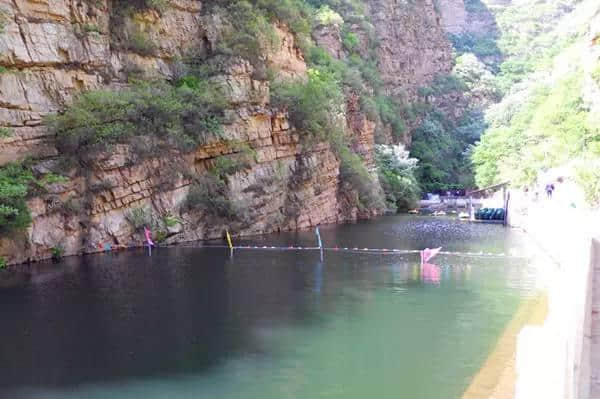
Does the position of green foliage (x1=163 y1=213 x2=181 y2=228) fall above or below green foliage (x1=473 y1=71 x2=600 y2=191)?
below

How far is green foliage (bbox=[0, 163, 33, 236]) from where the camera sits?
23.6 metres

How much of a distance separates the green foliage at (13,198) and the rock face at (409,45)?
202 feet

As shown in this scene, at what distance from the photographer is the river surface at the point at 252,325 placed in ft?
39.4

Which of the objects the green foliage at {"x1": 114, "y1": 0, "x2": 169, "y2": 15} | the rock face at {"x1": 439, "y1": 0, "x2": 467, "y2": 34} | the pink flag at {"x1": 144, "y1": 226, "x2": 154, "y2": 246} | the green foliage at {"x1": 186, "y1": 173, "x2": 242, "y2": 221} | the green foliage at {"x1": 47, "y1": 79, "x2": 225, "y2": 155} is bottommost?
the pink flag at {"x1": 144, "y1": 226, "x2": 154, "y2": 246}

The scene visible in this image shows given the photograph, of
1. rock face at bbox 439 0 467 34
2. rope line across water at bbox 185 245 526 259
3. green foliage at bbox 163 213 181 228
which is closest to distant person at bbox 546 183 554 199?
rope line across water at bbox 185 245 526 259

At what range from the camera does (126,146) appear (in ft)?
102

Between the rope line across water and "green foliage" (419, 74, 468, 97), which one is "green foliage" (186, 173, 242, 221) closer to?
the rope line across water

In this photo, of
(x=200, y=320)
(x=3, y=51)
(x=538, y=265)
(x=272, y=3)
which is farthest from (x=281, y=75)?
(x=200, y=320)

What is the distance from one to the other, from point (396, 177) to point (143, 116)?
1411 inches

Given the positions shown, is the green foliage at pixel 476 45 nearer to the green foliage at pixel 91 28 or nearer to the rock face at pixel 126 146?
the rock face at pixel 126 146

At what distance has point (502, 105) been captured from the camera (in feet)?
236

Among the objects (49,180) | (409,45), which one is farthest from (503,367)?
(409,45)

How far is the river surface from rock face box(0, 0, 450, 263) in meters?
2.89

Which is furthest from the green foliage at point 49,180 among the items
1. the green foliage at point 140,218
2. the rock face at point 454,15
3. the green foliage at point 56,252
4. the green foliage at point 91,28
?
the rock face at point 454,15
